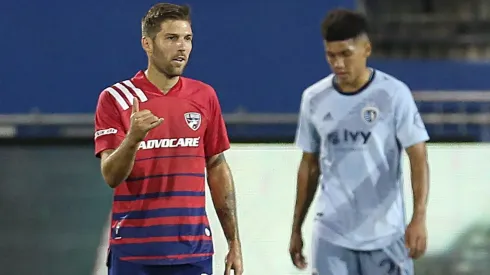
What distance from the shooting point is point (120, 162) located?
2379 mm

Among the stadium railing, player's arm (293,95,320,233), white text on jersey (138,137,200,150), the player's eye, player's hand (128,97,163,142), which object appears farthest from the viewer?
the stadium railing

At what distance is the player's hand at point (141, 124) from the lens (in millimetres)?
2293

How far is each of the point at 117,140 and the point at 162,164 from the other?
0.15 m

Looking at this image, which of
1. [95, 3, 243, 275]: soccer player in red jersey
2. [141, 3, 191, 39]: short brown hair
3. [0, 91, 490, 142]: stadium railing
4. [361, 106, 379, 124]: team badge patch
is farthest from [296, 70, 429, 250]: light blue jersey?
A: [0, 91, 490, 142]: stadium railing

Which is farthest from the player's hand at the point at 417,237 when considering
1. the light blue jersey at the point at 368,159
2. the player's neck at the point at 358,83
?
the player's neck at the point at 358,83

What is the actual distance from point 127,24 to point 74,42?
14.0 inches

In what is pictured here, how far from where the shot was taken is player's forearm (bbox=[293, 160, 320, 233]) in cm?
316

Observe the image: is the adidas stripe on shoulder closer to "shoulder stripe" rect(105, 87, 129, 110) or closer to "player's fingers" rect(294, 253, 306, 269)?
"shoulder stripe" rect(105, 87, 129, 110)

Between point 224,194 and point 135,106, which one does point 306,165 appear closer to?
point 224,194

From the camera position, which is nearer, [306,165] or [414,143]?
[414,143]

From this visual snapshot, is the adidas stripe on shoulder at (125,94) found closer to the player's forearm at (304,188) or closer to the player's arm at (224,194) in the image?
the player's arm at (224,194)

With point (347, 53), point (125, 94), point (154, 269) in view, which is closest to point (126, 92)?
point (125, 94)

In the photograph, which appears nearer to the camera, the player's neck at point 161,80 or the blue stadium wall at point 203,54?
the player's neck at point 161,80

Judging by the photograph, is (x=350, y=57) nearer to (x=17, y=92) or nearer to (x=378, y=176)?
(x=378, y=176)
